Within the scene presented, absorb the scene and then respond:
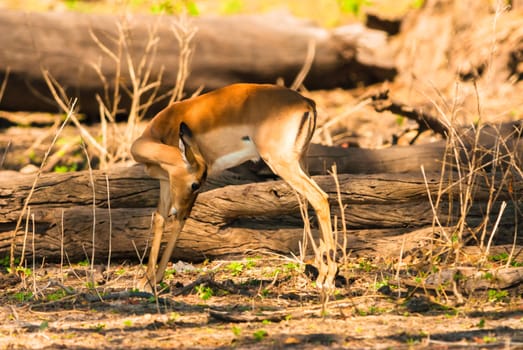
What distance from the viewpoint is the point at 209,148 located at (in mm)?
6359

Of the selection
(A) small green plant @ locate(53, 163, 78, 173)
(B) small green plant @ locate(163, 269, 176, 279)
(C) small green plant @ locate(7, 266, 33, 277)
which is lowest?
(A) small green plant @ locate(53, 163, 78, 173)

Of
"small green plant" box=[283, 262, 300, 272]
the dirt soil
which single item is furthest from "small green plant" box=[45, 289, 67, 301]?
"small green plant" box=[283, 262, 300, 272]

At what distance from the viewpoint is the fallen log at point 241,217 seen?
7004 millimetres

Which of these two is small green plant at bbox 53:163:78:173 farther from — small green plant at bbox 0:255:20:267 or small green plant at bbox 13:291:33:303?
small green plant at bbox 13:291:33:303

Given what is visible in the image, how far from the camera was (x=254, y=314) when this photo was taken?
510 cm

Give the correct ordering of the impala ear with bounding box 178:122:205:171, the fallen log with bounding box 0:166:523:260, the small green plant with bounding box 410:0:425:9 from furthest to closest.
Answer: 1. the small green plant with bounding box 410:0:425:9
2. the fallen log with bounding box 0:166:523:260
3. the impala ear with bounding box 178:122:205:171

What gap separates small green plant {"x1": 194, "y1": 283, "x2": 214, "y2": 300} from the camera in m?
5.82

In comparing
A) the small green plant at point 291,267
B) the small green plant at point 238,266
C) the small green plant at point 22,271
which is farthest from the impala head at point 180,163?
the small green plant at point 22,271

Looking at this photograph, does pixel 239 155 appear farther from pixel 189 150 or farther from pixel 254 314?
pixel 254 314

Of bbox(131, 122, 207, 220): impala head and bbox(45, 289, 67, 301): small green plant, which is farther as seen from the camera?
bbox(131, 122, 207, 220): impala head

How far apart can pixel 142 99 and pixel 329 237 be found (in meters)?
6.09

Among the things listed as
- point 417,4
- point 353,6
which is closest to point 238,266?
point 417,4

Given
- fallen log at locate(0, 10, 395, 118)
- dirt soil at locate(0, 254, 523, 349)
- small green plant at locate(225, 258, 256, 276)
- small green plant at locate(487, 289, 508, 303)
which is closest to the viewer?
dirt soil at locate(0, 254, 523, 349)

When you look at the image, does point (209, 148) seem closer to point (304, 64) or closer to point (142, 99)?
point (142, 99)
